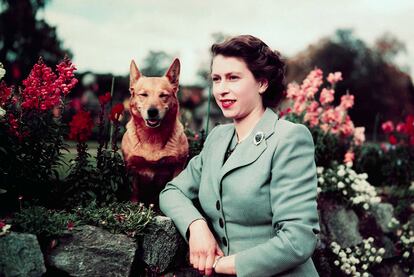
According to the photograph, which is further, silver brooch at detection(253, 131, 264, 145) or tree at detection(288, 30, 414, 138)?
tree at detection(288, 30, 414, 138)

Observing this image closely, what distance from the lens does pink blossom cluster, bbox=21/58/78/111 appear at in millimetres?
3398

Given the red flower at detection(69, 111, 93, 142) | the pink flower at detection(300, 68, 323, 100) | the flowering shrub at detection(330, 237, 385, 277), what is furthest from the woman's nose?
the pink flower at detection(300, 68, 323, 100)

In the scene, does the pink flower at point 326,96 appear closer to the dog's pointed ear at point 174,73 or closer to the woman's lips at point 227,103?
the dog's pointed ear at point 174,73

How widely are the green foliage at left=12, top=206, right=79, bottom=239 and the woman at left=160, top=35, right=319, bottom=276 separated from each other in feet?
2.22

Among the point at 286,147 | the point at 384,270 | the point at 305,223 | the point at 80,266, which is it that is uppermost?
the point at 286,147

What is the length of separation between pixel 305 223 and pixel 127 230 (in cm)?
127

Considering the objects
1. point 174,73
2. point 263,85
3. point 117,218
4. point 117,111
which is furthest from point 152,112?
point 263,85

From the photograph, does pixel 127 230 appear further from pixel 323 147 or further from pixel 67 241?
pixel 323 147

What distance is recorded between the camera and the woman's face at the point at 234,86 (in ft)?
9.02

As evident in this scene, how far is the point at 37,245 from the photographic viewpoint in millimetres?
Result: 2762

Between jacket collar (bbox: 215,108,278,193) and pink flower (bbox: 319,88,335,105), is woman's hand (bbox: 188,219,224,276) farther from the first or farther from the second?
pink flower (bbox: 319,88,335,105)

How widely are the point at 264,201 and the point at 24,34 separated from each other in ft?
84.3

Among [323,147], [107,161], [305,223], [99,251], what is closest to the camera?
[305,223]

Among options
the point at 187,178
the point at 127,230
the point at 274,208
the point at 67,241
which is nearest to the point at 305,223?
the point at 274,208
